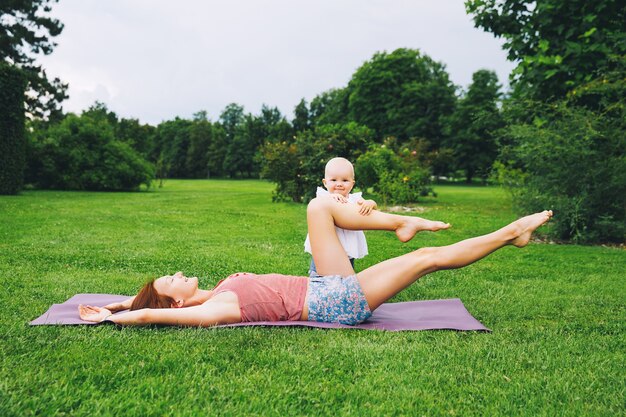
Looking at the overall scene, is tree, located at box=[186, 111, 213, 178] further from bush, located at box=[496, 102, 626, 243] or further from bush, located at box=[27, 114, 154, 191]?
bush, located at box=[496, 102, 626, 243]

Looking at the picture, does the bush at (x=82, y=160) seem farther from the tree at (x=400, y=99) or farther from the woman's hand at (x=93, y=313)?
the tree at (x=400, y=99)

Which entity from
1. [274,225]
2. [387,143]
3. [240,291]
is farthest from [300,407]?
[387,143]

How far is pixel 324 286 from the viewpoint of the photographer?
3.88 meters

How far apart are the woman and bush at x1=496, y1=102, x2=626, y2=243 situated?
565 centimetres

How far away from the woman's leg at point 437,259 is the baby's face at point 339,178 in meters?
1.11

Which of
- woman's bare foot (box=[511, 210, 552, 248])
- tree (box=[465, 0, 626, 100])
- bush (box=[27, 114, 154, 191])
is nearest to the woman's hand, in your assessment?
woman's bare foot (box=[511, 210, 552, 248])

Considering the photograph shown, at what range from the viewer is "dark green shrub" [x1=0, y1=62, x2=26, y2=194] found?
17.2 metres

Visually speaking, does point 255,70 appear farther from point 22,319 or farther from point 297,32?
point 22,319

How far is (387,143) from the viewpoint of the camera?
18.9m

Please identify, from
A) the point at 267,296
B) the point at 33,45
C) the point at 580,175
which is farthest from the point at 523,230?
the point at 33,45

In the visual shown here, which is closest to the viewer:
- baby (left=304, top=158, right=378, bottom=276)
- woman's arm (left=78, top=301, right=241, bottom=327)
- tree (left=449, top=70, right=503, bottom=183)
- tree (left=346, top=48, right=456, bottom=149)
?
woman's arm (left=78, top=301, right=241, bottom=327)

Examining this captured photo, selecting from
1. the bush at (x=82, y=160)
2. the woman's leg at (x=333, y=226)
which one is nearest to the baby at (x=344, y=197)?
the woman's leg at (x=333, y=226)

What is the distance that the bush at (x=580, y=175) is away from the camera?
8.60m

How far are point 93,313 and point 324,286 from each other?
1.79 metres
